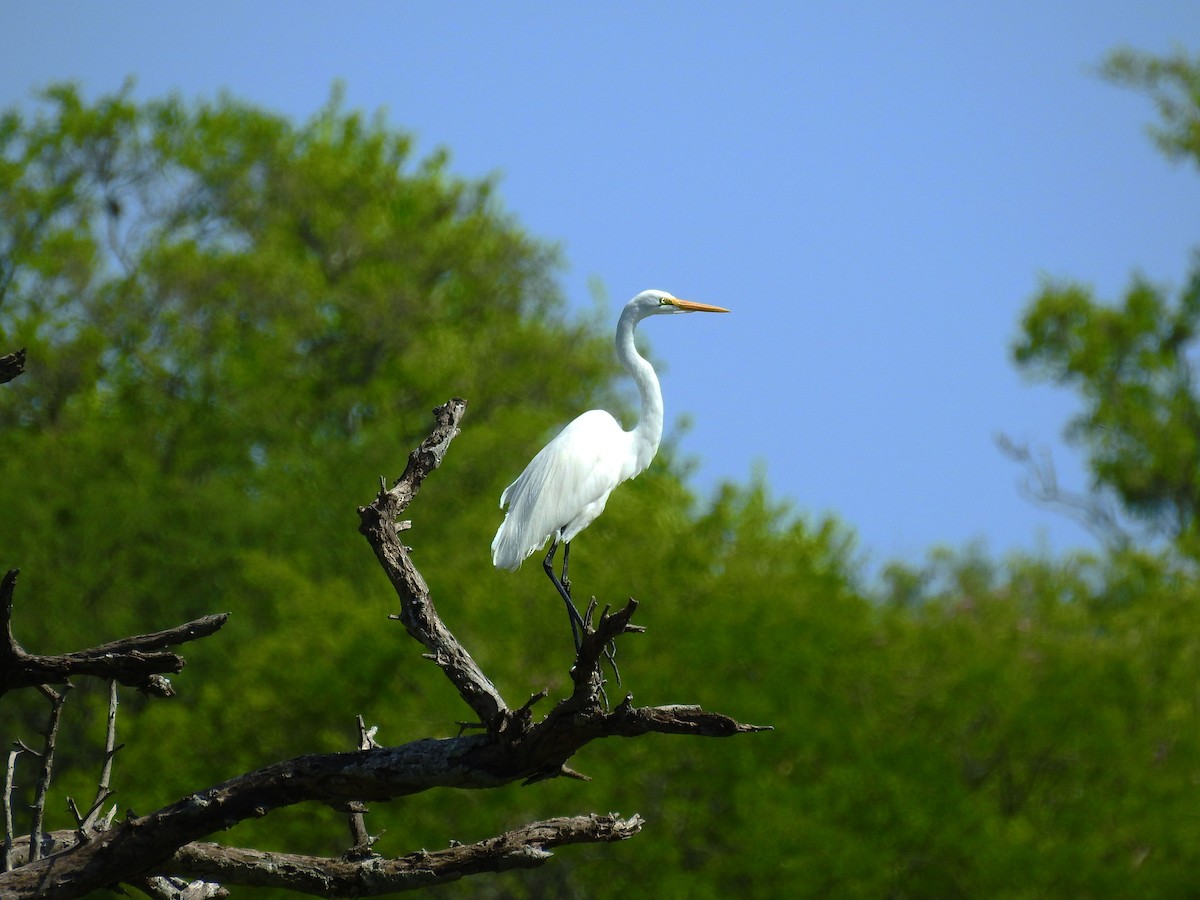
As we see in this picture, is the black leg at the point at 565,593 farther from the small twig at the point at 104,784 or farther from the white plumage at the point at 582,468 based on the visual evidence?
the small twig at the point at 104,784

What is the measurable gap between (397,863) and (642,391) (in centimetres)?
357

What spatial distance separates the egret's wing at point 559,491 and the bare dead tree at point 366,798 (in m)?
1.97

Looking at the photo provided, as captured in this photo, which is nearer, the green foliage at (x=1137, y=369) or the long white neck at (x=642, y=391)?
the long white neck at (x=642, y=391)

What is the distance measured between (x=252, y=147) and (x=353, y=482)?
10332mm

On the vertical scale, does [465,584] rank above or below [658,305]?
above

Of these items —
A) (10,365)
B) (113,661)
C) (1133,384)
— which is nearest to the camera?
(10,365)

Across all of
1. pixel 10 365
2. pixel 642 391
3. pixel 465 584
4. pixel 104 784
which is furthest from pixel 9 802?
pixel 465 584

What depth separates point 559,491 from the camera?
27.5ft

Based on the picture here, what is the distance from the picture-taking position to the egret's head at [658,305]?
888 cm

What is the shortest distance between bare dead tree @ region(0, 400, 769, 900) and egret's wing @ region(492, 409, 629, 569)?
1.97 metres

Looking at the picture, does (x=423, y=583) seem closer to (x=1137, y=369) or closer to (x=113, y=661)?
(x=113, y=661)

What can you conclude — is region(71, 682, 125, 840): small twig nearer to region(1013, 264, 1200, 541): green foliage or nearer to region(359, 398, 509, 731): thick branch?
region(359, 398, 509, 731): thick branch

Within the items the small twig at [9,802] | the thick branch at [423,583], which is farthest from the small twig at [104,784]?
the thick branch at [423,583]

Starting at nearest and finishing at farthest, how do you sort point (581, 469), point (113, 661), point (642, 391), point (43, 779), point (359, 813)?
point (43, 779) < point (113, 661) < point (359, 813) < point (581, 469) < point (642, 391)
